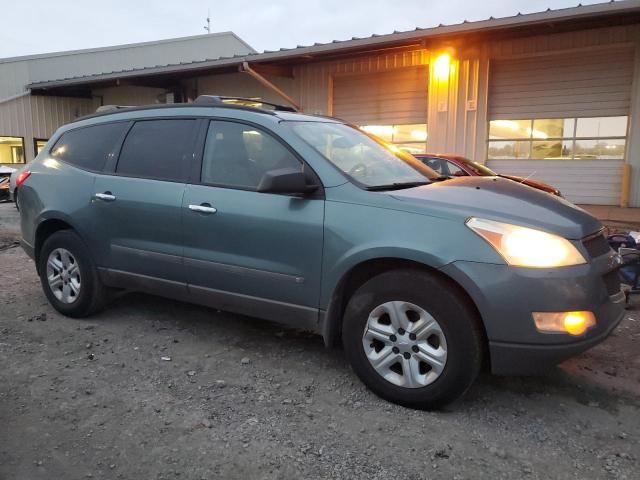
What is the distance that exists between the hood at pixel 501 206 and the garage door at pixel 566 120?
10.1 metres

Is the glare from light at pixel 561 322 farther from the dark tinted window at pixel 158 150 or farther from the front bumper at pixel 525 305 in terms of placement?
the dark tinted window at pixel 158 150

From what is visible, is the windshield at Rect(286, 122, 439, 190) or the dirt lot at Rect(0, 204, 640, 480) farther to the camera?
the windshield at Rect(286, 122, 439, 190)

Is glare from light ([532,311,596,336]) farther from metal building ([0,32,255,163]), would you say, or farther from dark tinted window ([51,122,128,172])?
metal building ([0,32,255,163])

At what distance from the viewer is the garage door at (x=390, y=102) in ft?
45.4

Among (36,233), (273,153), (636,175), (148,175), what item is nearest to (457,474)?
(273,153)

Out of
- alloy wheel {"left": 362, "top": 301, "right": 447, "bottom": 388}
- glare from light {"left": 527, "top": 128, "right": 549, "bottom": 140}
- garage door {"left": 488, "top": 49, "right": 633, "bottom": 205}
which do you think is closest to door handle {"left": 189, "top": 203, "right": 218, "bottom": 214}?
alloy wheel {"left": 362, "top": 301, "right": 447, "bottom": 388}

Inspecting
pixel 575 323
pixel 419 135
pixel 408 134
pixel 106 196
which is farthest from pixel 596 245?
pixel 408 134

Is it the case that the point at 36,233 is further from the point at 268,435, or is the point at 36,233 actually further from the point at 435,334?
the point at 435,334

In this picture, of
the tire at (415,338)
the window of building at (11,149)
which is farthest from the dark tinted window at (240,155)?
the window of building at (11,149)

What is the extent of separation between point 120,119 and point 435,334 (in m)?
3.16

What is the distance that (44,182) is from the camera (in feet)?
15.2

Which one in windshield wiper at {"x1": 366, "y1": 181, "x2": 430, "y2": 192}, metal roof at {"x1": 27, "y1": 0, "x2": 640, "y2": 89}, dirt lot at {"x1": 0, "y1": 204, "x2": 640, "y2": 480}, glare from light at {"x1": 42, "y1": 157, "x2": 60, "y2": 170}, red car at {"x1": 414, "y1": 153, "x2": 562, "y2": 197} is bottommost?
dirt lot at {"x1": 0, "y1": 204, "x2": 640, "y2": 480}

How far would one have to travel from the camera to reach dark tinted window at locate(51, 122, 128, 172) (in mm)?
4359

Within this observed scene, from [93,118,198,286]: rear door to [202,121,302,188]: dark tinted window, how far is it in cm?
20
